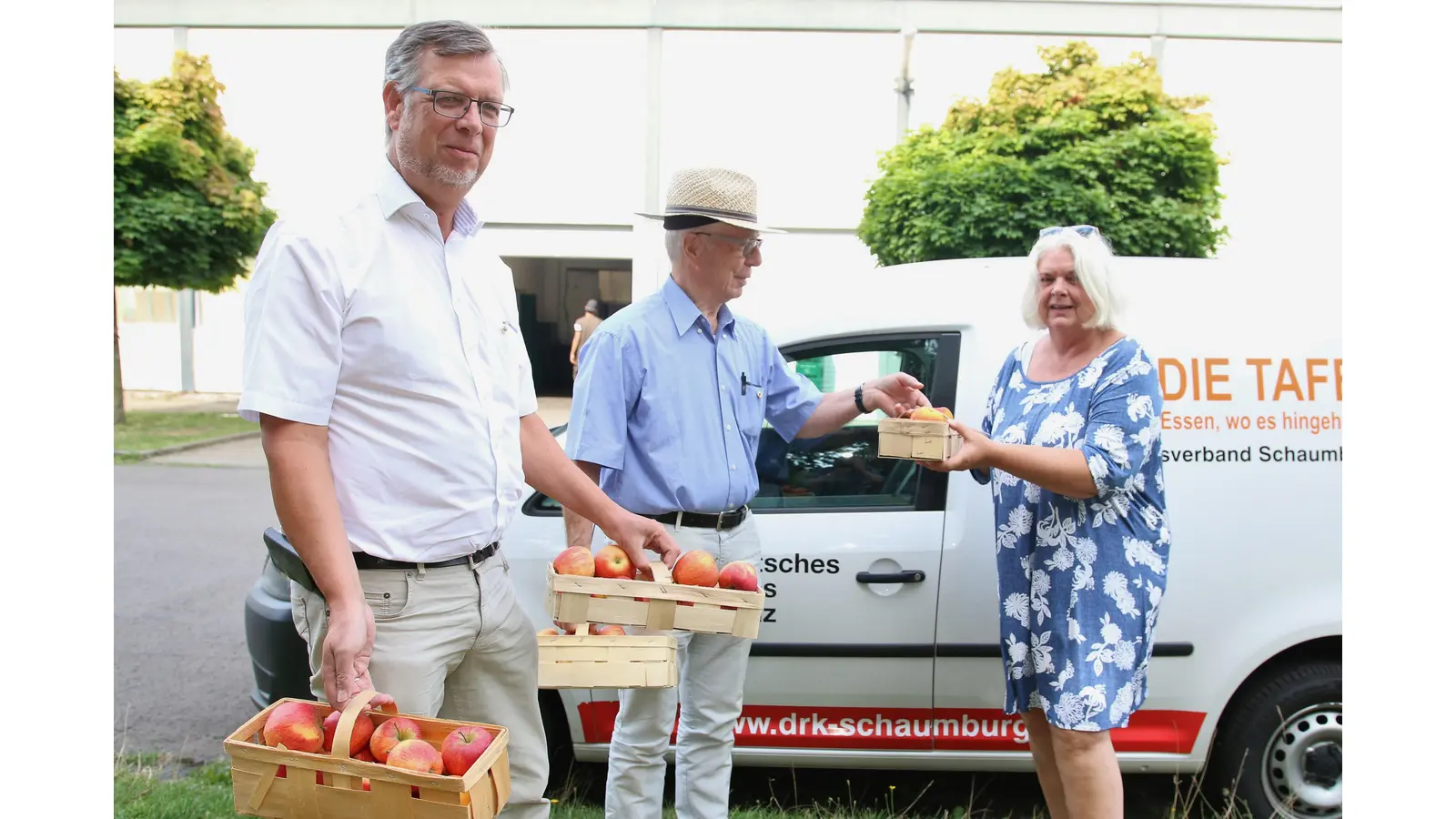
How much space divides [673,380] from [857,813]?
1.57 m

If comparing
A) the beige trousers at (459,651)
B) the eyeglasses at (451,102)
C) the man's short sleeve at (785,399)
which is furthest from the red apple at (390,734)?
the man's short sleeve at (785,399)

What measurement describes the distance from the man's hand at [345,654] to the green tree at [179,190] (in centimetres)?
1258

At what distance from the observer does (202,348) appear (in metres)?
21.0

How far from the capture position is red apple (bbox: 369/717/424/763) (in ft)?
5.60

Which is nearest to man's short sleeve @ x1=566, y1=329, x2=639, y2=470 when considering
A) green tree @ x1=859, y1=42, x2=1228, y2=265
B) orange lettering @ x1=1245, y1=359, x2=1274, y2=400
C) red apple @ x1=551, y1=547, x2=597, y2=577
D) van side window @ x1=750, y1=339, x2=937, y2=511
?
red apple @ x1=551, y1=547, x2=597, y2=577

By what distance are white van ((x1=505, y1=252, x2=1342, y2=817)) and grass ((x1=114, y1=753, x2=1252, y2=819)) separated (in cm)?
15

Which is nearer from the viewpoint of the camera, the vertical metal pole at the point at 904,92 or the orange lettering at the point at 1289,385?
the orange lettering at the point at 1289,385

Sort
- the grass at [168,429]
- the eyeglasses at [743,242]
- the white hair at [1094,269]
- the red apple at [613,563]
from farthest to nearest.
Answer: the grass at [168,429] < the eyeglasses at [743,242] < the white hair at [1094,269] < the red apple at [613,563]

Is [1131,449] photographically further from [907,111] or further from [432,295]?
[907,111]

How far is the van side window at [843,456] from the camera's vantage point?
3504mm

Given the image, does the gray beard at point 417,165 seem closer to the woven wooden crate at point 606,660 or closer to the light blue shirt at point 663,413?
the light blue shirt at point 663,413

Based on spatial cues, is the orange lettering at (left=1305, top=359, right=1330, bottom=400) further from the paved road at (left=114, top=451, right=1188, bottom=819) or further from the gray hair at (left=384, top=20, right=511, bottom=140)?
the gray hair at (left=384, top=20, right=511, bottom=140)

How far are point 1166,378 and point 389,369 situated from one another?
2.42 meters

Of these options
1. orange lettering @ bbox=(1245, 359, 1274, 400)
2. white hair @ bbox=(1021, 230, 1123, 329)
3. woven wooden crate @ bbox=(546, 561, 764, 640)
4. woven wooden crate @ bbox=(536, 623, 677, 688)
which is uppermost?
white hair @ bbox=(1021, 230, 1123, 329)
